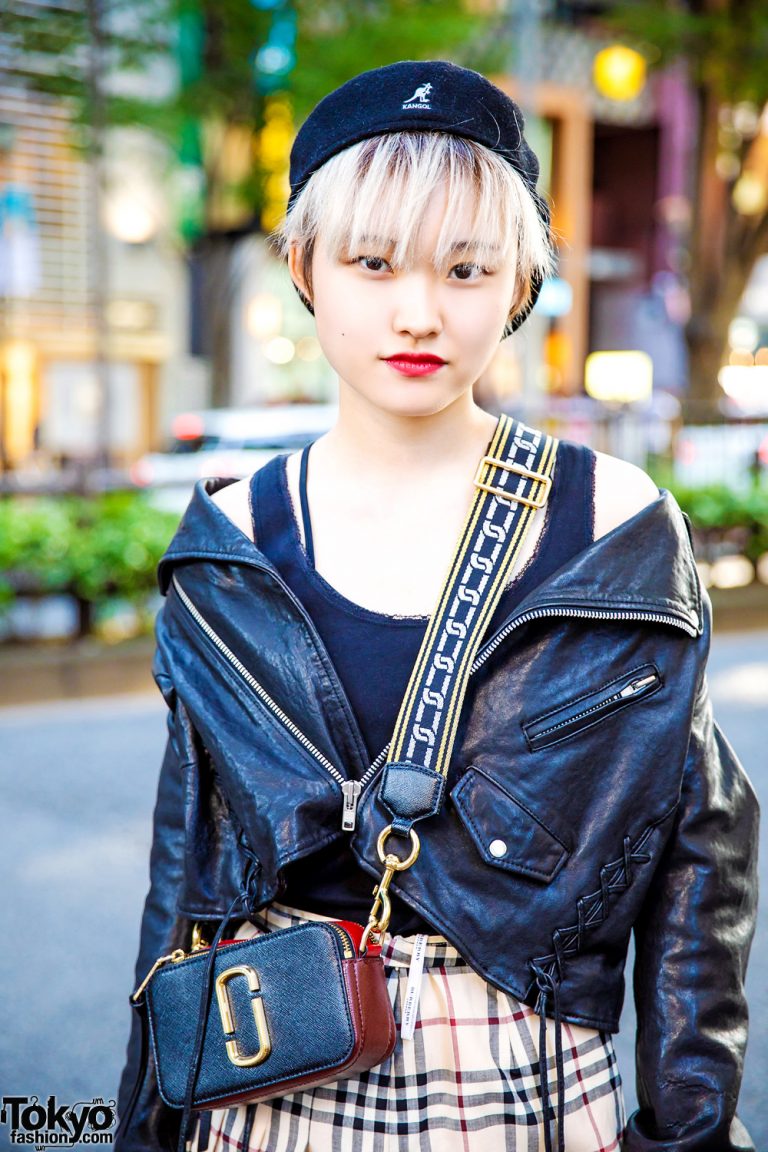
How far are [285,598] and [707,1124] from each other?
0.81m

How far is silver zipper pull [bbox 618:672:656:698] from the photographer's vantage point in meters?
1.45

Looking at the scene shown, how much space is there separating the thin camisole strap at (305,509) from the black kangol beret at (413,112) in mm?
385

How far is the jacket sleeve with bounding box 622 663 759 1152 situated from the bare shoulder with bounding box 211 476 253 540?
64cm

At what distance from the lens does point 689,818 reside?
1.50 m

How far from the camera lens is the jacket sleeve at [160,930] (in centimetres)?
166

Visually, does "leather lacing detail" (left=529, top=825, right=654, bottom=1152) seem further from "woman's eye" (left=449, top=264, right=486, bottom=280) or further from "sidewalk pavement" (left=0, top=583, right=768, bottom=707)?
"sidewalk pavement" (left=0, top=583, right=768, bottom=707)

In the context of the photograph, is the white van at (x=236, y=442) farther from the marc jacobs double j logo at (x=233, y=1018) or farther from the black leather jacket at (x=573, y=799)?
the marc jacobs double j logo at (x=233, y=1018)

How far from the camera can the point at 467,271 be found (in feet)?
4.79

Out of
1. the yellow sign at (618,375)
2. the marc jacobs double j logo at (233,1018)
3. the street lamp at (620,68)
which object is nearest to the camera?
the marc jacobs double j logo at (233,1018)

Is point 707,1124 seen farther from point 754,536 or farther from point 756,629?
point 754,536

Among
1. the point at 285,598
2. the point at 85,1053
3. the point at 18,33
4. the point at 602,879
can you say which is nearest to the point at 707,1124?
the point at 602,879

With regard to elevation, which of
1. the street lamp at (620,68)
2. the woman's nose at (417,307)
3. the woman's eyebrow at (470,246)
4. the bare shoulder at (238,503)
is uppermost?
the street lamp at (620,68)

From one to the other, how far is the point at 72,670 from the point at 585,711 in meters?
6.74

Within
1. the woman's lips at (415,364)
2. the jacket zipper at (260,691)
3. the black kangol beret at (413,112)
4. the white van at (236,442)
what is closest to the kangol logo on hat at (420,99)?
the black kangol beret at (413,112)
